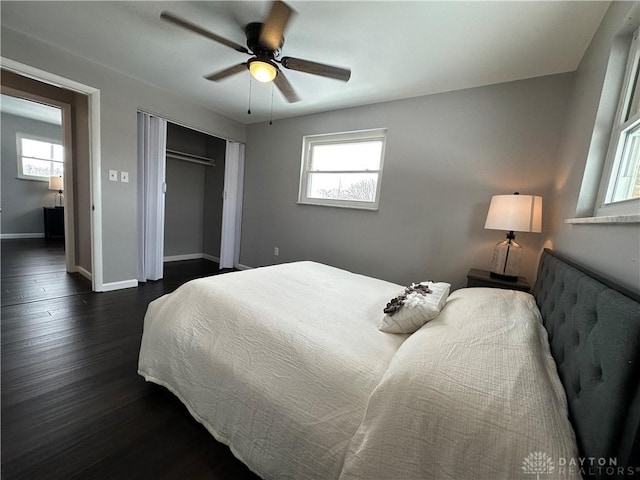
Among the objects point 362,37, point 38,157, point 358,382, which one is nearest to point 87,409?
point 358,382

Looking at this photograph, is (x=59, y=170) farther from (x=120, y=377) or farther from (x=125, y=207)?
(x=120, y=377)

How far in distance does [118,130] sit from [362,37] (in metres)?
2.73

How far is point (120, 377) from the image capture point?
5.08ft

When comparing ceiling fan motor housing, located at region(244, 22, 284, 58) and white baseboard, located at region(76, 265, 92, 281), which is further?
white baseboard, located at region(76, 265, 92, 281)

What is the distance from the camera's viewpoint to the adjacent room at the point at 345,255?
2.34 feet

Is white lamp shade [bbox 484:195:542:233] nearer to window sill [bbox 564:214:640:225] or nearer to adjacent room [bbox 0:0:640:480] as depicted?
adjacent room [bbox 0:0:640:480]

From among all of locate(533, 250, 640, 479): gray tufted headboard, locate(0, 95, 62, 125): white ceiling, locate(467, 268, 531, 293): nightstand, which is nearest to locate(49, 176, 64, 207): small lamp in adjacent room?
locate(0, 95, 62, 125): white ceiling

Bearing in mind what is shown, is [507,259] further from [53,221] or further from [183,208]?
[53,221]

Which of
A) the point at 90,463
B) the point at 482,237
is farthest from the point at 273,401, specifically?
the point at 482,237

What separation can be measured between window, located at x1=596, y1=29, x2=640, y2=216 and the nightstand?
2.60 feet

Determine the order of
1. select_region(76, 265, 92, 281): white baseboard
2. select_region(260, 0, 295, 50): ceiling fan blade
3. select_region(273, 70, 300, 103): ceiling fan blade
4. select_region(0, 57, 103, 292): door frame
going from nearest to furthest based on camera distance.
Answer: select_region(260, 0, 295, 50): ceiling fan blade, select_region(273, 70, 300, 103): ceiling fan blade, select_region(0, 57, 103, 292): door frame, select_region(76, 265, 92, 281): white baseboard

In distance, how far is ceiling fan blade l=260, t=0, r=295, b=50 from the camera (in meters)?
1.34

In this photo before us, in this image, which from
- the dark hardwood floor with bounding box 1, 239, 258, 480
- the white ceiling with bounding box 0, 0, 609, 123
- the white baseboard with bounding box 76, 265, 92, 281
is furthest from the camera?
the white baseboard with bounding box 76, 265, 92, 281

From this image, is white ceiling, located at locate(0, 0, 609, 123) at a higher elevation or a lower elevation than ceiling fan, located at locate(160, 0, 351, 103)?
higher
